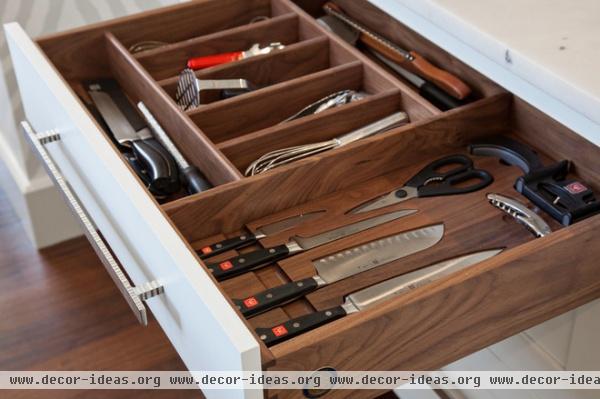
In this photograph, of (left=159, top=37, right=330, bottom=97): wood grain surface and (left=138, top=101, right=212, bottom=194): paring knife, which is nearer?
(left=138, top=101, right=212, bottom=194): paring knife

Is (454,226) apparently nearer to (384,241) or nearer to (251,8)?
(384,241)

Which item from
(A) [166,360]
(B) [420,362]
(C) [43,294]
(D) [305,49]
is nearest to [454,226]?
(B) [420,362]

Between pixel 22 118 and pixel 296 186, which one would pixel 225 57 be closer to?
pixel 296 186

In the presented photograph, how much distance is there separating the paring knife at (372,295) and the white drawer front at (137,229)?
0.08 meters

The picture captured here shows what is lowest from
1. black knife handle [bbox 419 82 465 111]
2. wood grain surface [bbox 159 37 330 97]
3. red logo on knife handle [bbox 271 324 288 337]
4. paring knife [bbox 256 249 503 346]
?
red logo on knife handle [bbox 271 324 288 337]

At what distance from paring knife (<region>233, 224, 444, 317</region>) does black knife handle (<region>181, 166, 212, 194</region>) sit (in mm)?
195

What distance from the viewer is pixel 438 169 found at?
3.75ft

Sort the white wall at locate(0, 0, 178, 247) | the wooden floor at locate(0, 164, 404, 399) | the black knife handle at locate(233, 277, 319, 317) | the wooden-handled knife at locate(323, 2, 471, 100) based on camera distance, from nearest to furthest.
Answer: the black knife handle at locate(233, 277, 319, 317)
the wooden-handled knife at locate(323, 2, 471, 100)
the wooden floor at locate(0, 164, 404, 399)
the white wall at locate(0, 0, 178, 247)

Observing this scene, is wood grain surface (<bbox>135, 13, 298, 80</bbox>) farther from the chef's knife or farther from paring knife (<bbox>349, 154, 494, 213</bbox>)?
paring knife (<bbox>349, 154, 494, 213</bbox>)

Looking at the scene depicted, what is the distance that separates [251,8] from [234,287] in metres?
0.64

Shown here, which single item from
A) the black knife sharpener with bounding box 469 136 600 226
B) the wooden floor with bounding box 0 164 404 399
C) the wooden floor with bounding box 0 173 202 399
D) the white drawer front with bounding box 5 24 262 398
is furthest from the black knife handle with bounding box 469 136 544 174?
the wooden floor with bounding box 0 173 202 399

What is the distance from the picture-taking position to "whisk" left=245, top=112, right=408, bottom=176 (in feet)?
3.75

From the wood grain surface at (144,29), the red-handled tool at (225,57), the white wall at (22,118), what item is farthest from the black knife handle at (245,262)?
the white wall at (22,118)

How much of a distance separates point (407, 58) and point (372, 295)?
47 centimetres
